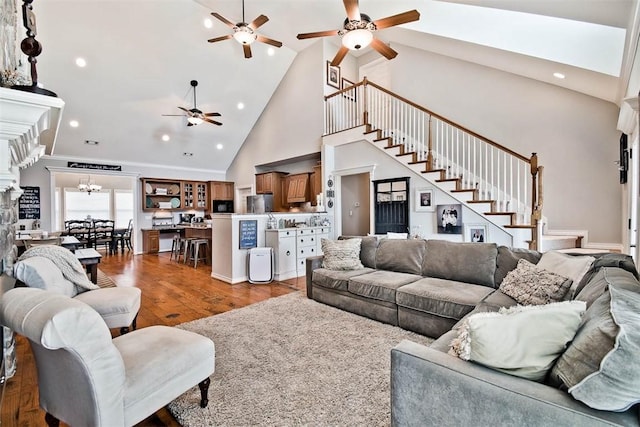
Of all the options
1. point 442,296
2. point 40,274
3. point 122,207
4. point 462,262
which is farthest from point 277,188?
point 122,207

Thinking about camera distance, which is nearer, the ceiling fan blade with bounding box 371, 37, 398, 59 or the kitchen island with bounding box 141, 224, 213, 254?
the ceiling fan blade with bounding box 371, 37, 398, 59

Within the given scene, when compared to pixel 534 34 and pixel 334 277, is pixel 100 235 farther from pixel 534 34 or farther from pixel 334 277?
pixel 534 34

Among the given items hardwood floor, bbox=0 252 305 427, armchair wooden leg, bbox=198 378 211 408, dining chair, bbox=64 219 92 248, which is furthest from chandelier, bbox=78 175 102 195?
armchair wooden leg, bbox=198 378 211 408

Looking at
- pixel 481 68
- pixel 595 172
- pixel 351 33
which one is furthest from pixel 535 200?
pixel 351 33

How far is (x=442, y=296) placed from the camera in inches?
107

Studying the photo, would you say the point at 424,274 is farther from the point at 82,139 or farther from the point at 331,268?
the point at 82,139

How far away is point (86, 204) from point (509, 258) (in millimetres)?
12877

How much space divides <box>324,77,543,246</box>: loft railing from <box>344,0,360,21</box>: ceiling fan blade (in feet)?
7.69

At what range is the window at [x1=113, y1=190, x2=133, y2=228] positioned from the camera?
11266 millimetres

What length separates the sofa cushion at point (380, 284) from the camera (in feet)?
10.2

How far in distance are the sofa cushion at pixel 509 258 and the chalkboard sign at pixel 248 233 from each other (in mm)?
3766

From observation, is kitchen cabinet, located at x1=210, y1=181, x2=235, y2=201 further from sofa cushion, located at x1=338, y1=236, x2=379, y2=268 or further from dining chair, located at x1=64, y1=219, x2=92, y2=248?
sofa cushion, located at x1=338, y1=236, x2=379, y2=268

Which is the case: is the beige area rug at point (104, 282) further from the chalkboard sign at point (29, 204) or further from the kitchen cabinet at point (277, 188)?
the kitchen cabinet at point (277, 188)

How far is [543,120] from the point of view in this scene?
5047 mm
